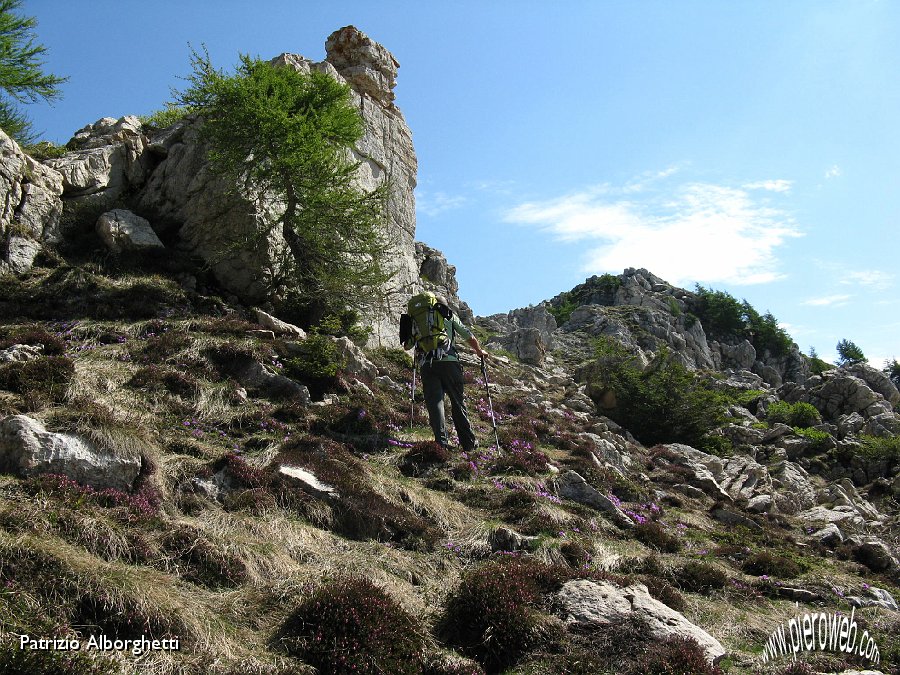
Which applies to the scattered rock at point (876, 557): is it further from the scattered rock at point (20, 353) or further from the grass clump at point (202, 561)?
the scattered rock at point (20, 353)

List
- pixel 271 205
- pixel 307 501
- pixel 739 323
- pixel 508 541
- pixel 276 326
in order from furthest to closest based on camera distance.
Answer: pixel 739 323, pixel 271 205, pixel 276 326, pixel 508 541, pixel 307 501

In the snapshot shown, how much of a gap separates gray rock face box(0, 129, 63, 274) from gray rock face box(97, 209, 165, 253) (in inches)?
46.2

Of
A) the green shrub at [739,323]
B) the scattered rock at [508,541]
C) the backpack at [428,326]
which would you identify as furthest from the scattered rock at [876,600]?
the green shrub at [739,323]

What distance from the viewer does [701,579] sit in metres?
7.73

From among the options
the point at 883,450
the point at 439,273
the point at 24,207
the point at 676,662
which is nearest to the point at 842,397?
the point at 883,450

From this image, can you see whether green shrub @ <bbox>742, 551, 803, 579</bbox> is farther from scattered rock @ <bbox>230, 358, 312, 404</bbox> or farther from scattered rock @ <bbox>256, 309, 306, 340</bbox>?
scattered rock @ <bbox>256, 309, 306, 340</bbox>

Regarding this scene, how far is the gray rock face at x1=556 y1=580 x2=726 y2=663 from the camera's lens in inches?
215

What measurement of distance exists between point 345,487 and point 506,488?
10.2ft

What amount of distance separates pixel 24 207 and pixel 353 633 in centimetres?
1525

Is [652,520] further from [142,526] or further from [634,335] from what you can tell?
[634,335]

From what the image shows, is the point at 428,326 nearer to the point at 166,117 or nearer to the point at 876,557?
the point at 876,557

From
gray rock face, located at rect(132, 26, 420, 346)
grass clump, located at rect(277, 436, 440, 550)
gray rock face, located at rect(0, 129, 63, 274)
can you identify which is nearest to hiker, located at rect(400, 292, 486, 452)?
grass clump, located at rect(277, 436, 440, 550)

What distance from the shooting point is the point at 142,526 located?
19.7ft

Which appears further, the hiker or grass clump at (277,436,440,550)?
the hiker
